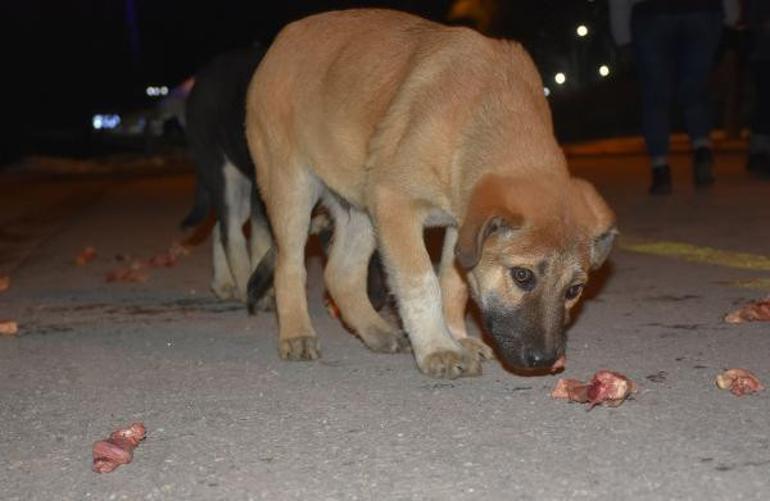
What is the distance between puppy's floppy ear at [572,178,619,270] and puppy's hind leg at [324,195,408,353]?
118 cm

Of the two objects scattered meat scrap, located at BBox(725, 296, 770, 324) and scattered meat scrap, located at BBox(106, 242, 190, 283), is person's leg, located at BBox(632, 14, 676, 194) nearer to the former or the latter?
scattered meat scrap, located at BBox(106, 242, 190, 283)

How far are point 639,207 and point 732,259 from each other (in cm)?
369

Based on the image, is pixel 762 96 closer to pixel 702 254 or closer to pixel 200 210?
pixel 702 254

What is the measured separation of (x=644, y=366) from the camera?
5.27m

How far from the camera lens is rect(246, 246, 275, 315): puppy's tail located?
6.77 meters

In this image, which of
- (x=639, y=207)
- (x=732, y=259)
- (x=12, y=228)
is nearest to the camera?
(x=732, y=259)

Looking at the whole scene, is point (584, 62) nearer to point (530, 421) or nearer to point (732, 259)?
point (732, 259)

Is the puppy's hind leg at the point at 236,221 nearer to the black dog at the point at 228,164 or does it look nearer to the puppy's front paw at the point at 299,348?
the black dog at the point at 228,164

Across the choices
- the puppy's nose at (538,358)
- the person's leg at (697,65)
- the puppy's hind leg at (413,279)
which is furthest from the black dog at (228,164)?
the person's leg at (697,65)

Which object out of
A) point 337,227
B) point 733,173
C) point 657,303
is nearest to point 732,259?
point 657,303

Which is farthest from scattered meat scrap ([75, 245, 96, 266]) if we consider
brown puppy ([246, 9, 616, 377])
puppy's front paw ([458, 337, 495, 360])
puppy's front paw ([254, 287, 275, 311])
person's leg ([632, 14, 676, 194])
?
person's leg ([632, 14, 676, 194])

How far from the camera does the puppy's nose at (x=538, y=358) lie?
15.6ft

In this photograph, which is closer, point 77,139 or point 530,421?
point 530,421

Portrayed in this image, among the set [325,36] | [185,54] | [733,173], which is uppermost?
[325,36]
